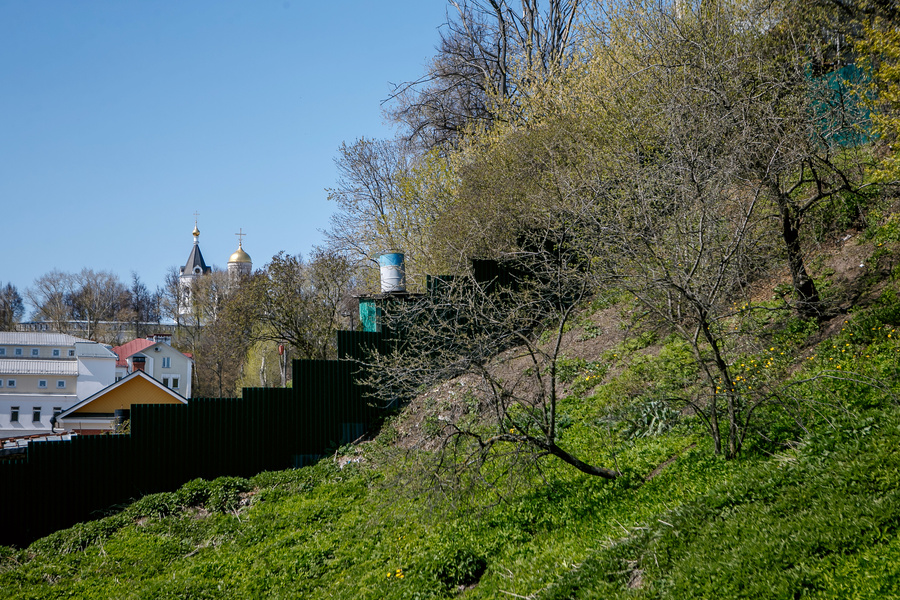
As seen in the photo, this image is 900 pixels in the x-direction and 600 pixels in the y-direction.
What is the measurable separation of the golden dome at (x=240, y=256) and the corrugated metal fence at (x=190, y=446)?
8335 cm

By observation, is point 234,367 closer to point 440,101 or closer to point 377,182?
point 377,182

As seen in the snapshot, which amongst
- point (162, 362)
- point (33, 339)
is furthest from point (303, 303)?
point (162, 362)

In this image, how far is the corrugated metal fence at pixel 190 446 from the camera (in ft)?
36.2

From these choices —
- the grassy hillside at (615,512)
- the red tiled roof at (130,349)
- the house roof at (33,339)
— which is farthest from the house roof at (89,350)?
the grassy hillside at (615,512)

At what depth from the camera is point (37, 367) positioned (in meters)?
47.6

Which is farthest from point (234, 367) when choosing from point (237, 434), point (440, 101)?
point (237, 434)

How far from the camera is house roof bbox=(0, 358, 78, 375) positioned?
47.1 m

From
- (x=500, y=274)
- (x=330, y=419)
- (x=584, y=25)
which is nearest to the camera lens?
(x=330, y=419)

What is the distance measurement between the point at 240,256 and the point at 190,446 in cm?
8507

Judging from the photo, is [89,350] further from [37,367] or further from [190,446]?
[190,446]

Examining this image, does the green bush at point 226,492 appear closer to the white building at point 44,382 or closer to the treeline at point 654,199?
the treeline at point 654,199

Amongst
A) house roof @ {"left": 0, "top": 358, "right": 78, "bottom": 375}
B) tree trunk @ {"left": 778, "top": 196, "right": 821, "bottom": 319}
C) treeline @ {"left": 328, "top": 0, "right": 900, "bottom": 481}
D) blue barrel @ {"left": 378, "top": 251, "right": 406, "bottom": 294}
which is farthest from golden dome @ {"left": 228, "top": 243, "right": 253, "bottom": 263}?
tree trunk @ {"left": 778, "top": 196, "right": 821, "bottom": 319}

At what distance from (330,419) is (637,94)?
8474mm

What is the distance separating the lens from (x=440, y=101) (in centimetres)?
2470
